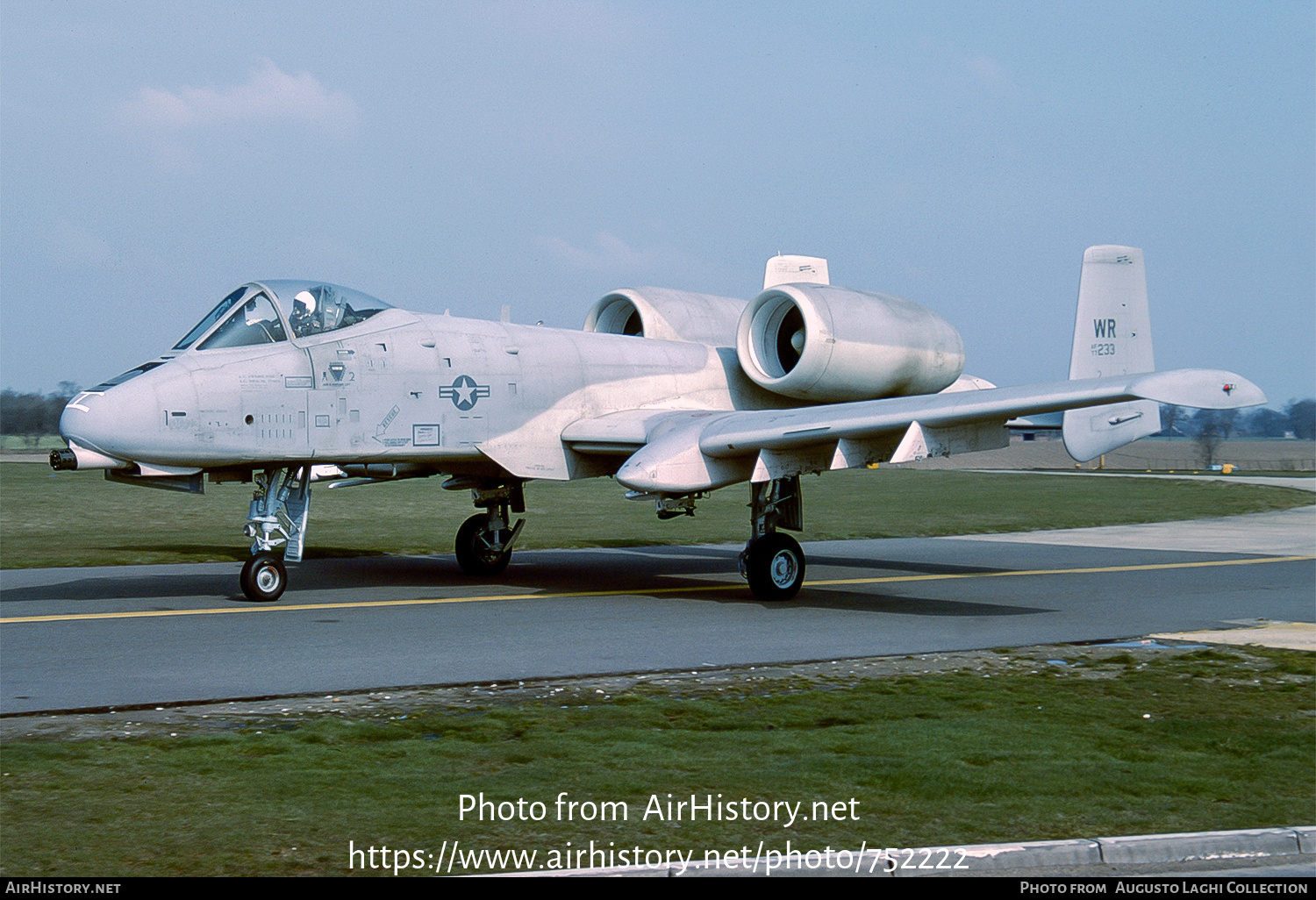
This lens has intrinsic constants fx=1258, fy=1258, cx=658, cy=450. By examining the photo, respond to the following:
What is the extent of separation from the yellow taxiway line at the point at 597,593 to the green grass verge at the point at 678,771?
17.7ft

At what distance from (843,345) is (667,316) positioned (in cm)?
305

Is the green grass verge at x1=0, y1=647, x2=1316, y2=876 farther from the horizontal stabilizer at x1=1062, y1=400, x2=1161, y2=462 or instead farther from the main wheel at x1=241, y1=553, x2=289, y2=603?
the horizontal stabilizer at x1=1062, y1=400, x2=1161, y2=462

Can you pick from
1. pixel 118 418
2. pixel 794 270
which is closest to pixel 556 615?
pixel 118 418

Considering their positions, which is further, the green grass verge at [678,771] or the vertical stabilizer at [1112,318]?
the vertical stabilizer at [1112,318]

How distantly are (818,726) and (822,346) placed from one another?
8.50 metres

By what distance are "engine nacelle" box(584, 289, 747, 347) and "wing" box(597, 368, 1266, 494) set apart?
11.4ft

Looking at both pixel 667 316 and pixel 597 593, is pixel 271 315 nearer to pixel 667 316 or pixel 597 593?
pixel 597 593

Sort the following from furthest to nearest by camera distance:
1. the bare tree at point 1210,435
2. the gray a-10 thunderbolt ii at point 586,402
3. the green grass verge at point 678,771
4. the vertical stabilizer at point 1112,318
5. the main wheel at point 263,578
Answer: the bare tree at point 1210,435, the vertical stabilizer at point 1112,318, the main wheel at point 263,578, the gray a-10 thunderbolt ii at point 586,402, the green grass verge at point 678,771

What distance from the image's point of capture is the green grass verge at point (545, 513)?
22000 millimetres

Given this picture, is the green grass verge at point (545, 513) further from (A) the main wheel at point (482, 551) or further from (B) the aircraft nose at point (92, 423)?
(B) the aircraft nose at point (92, 423)

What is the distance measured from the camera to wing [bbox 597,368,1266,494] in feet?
40.2

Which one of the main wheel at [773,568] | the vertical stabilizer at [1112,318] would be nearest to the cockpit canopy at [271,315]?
the main wheel at [773,568]

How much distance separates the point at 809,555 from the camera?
68.0 ft

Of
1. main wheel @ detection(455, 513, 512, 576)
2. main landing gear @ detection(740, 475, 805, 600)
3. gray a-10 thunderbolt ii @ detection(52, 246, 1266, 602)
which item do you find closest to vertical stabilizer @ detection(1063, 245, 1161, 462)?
gray a-10 thunderbolt ii @ detection(52, 246, 1266, 602)
